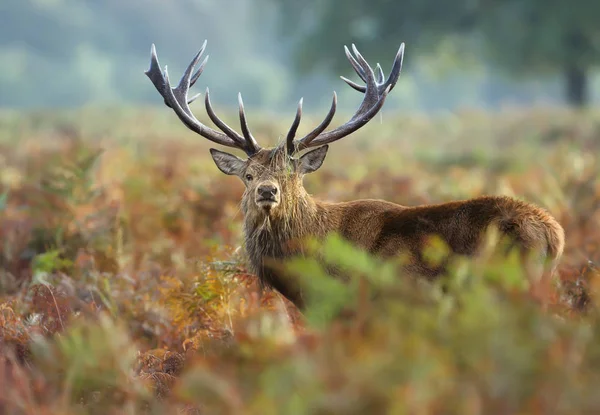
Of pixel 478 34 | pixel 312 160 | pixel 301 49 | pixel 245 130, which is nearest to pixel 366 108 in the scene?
pixel 312 160

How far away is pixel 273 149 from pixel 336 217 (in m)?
0.66

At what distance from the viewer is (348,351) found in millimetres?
2611

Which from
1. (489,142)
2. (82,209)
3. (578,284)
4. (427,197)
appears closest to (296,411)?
(578,284)

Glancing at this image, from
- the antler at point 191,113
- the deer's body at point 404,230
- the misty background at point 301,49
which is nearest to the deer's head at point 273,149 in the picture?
the antler at point 191,113

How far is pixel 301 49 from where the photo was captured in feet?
106

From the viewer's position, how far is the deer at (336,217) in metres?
4.72

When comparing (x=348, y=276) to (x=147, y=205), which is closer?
(x=348, y=276)

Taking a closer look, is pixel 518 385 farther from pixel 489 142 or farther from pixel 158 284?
pixel 489 142

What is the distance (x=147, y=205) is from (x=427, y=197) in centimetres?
351

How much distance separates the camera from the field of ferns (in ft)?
8.10

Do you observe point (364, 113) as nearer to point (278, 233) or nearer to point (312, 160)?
point (312, 160)

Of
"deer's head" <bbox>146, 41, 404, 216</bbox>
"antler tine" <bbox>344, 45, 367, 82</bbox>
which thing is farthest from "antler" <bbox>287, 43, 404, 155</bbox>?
"antler tine" <bbox>344, 45, 367, 82</bbox>

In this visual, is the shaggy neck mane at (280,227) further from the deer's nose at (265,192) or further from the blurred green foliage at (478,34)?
the blurred green foliage at (478,34)

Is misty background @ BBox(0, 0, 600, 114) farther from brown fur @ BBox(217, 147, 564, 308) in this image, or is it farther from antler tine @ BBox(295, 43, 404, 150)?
brown fur @ BBox(217, 147, 564, 308)
